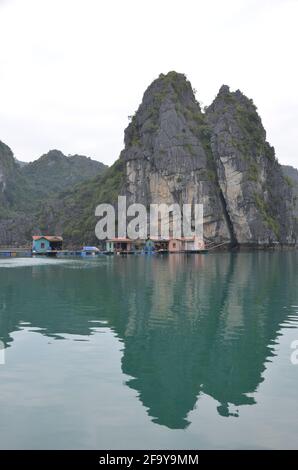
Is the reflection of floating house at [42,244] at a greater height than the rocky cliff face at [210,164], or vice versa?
the rocky cliff face at [210,164]

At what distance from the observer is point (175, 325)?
2195 centimetres

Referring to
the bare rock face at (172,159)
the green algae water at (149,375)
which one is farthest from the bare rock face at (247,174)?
the green algae water at (149,375)

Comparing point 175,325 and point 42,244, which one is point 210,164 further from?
point 175,325

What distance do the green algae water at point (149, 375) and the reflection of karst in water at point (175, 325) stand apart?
6 cm

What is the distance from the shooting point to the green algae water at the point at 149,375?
33.5ft

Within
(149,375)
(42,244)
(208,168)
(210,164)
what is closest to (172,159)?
(208,168)

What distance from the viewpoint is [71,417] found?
434 inches

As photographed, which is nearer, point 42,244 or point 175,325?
point 175,325

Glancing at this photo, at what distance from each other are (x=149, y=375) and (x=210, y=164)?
117 meters

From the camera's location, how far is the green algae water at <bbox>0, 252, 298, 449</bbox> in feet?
33.5

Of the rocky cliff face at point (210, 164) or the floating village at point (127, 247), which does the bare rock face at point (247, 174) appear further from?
the floating village at point (127, 247)

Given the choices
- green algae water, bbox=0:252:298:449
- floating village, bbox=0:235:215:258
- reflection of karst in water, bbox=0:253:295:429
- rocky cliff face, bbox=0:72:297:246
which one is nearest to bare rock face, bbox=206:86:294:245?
rocky cliff face, bbox=0:72:297:246

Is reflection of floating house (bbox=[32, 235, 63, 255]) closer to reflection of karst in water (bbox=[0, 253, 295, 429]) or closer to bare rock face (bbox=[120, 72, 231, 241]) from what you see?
bare rock face (bbox=[120, 72, 231, 241])
